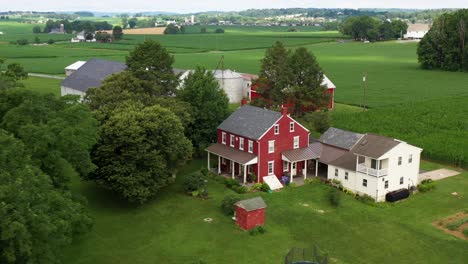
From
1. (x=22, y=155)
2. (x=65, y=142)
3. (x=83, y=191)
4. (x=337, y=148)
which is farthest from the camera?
(x=337, y=148)

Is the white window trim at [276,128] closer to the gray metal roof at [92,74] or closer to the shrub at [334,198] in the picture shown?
the shrub at [334,198]

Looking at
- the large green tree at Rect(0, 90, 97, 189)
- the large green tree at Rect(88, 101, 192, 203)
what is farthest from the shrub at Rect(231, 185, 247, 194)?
the large green tree at Rect(0, 90, 97, 189)

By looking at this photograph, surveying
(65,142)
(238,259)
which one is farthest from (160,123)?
(238,259)

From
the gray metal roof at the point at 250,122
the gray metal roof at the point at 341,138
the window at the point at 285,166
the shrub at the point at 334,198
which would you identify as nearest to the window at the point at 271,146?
the gray metal roof at the point at 250,122

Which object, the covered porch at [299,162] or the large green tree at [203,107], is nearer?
the covered porch at [299,162]

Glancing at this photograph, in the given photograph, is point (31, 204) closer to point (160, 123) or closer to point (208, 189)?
point (160, 123)

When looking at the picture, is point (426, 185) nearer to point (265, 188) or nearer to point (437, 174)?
point (437, 174)

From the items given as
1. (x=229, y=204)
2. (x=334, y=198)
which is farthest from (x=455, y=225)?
(x=229, y=204)
